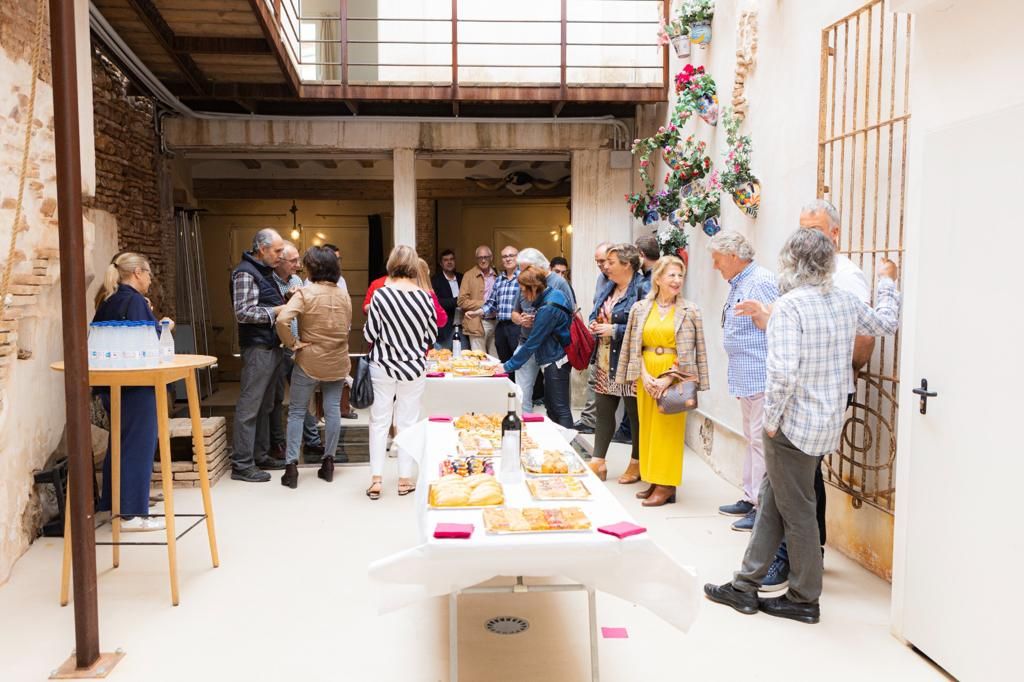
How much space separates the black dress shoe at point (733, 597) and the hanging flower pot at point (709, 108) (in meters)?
4.16

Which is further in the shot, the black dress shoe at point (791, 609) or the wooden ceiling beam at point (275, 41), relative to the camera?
the wooden ceiling beam at point (275, 41)

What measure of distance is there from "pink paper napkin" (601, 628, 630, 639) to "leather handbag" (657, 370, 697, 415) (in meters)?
1.90

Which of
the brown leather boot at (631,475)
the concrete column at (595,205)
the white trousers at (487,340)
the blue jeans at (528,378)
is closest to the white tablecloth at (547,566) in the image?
the brown leather boot at (631,475)

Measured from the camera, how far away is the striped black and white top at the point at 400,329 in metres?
5.44

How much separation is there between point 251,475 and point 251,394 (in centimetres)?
66

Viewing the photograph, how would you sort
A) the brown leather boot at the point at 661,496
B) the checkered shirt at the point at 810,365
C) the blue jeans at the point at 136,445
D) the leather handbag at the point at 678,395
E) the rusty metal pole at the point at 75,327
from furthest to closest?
the brown leather boot at the point at 661,496 < the leather handbag at the point at 678,395 < the blue jeans at the point at 136,445 < the checkered shirt at the point at 810,365 < the rusty metal pole at the point at 75,327

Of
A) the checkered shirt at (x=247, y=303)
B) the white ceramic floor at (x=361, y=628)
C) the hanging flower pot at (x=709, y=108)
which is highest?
the hanging flower pot at (x=709, y=108)

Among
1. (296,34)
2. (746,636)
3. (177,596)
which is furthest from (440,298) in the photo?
(746,636)

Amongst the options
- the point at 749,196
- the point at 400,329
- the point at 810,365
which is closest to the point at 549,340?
the point at 400,329

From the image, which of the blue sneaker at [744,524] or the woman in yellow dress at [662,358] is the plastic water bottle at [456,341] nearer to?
the woman in yellow dress at [662,358]

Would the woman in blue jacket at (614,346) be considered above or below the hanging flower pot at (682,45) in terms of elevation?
below

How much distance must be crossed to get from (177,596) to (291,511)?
156 cm

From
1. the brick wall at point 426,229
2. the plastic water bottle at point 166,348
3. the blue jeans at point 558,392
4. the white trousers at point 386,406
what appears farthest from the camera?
the brick wall at point 426,229

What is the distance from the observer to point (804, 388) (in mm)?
3281
